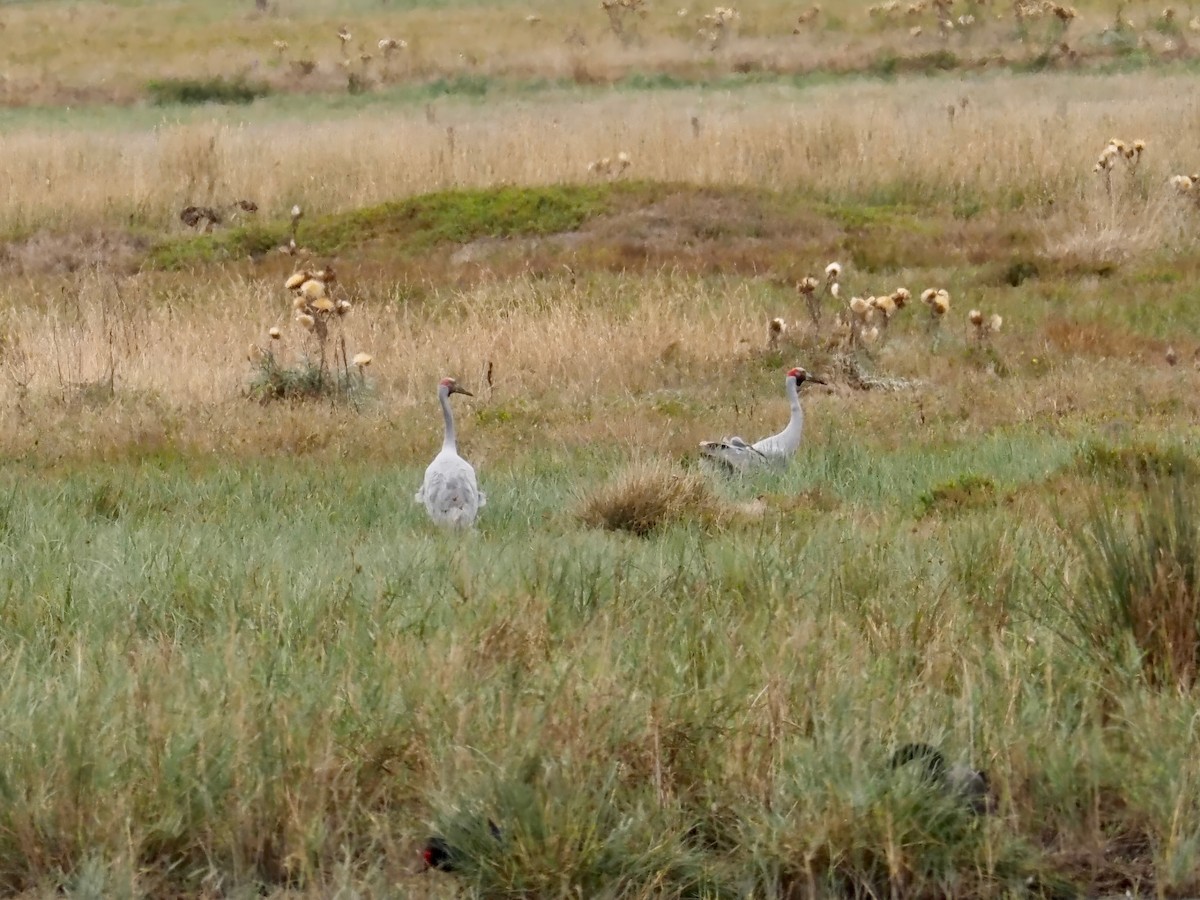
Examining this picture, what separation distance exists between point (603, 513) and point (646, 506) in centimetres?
20

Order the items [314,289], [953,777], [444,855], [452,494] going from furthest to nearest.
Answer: [314,289], [452,494], [953,777], [444,855]

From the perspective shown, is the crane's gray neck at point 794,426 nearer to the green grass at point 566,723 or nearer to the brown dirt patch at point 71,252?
the green grass at point 566,723

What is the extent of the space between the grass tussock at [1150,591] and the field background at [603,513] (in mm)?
21

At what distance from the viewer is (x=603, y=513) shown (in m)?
7.49

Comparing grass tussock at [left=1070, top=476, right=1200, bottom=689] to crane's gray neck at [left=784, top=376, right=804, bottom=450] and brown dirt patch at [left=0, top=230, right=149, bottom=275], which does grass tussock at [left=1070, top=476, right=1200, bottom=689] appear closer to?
crane's gray neck at [left=784, top=376, right=804, bottom=450]

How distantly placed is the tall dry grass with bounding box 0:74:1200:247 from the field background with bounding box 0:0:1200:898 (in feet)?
0.27

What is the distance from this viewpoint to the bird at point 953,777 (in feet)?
13.4

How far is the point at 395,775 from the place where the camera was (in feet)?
14.1

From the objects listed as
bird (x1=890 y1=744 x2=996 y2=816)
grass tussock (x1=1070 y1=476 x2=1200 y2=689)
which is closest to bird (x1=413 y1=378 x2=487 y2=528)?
grass tussock (x1=1070 y1=476 x2=1200 y2=689)

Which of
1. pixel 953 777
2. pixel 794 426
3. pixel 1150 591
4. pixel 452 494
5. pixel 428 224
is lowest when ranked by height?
pixel 428 224

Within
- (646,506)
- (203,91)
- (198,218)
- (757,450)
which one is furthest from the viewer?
(203,91)

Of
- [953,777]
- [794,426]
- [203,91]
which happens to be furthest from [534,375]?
[203,91]

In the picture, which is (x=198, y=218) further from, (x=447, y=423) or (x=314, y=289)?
(x=447, y=423)

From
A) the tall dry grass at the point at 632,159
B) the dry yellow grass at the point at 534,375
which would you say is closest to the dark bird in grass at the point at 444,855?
the dry yellow grass at the point at 534,375
